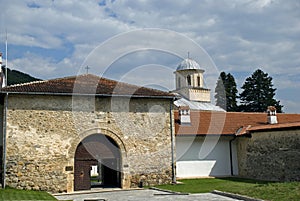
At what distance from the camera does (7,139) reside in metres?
15.8

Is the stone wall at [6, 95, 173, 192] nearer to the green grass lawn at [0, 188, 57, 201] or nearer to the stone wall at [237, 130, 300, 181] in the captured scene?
the green grass lawn at [0, 188, 57, 201]

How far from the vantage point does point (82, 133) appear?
56.2ft

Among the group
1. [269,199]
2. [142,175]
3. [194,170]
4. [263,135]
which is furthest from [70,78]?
[269,199]

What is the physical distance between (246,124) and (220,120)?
1697 mm

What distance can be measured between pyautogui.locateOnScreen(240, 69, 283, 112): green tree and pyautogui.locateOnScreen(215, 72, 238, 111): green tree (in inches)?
45.6

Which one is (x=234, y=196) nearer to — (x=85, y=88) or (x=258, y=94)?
(x=85, y=88)

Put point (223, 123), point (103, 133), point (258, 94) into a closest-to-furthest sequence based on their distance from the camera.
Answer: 1. point (103, 133)
2. point (223, 123)
3. point (258, 94)

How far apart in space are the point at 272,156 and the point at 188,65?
26.3 meters

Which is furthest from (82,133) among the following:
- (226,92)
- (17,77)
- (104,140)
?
(17,77)

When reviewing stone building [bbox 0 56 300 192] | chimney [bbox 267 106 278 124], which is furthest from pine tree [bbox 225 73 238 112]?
stone building [bbox 0 56 300 192]

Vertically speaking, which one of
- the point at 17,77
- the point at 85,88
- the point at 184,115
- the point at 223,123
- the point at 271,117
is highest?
the point at 17,77

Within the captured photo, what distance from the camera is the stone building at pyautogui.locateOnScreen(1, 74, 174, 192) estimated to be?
16078mm

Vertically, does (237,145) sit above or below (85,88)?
below

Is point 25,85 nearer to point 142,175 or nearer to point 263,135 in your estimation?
point 142,175
